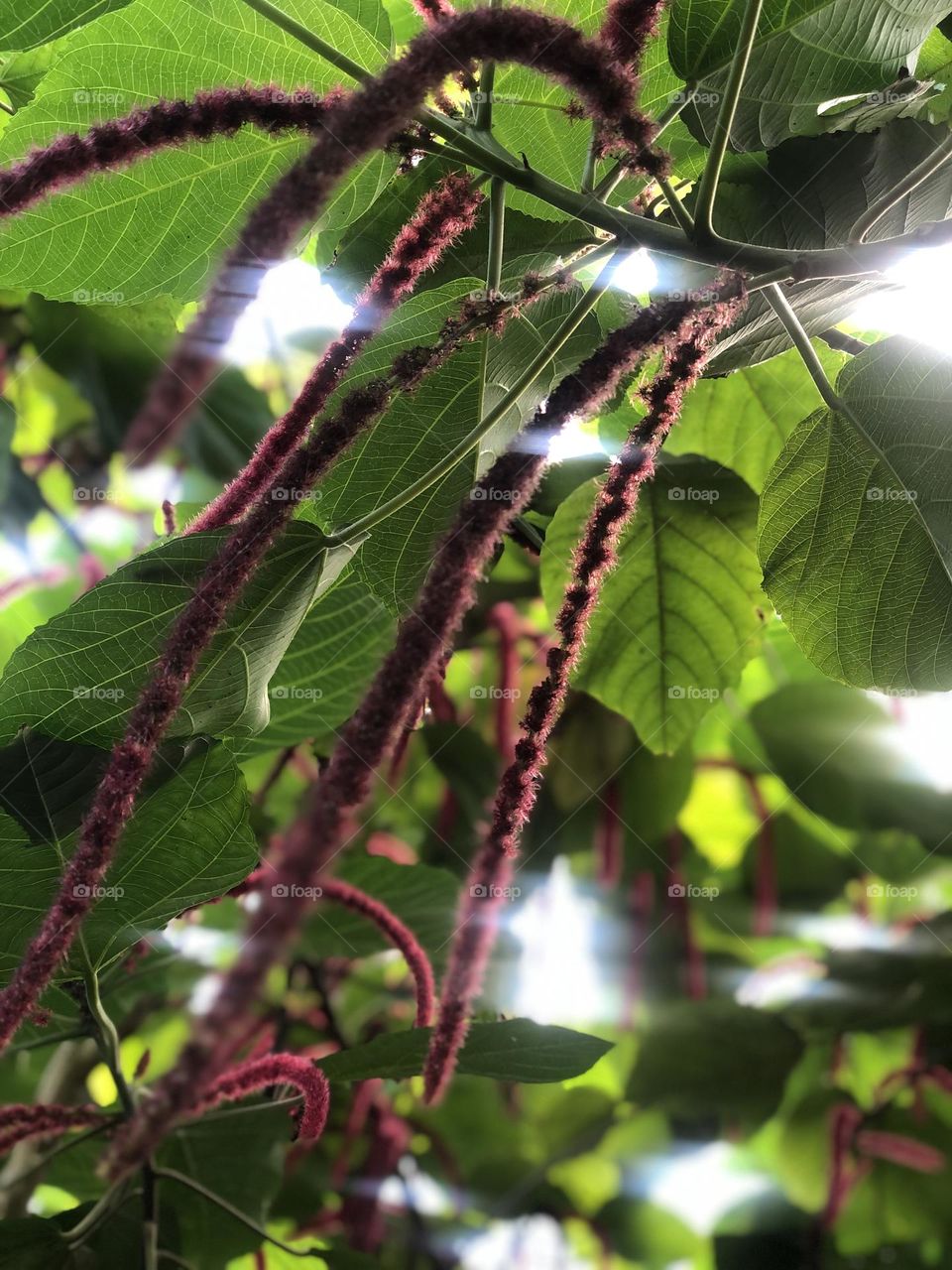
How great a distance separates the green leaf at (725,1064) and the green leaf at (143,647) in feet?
2.82

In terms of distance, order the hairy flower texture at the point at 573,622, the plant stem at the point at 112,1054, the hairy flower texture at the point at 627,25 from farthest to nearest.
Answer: the plant stem at the point at 112,1054 < the hairy flower texture at the point at 627,25 < the hairy flower texture at the point at 573,622

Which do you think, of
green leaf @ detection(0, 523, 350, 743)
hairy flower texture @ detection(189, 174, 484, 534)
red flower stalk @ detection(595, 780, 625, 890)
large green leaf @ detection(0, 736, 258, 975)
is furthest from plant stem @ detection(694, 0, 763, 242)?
red flower stalk @ detection(595, 780, 625, 890)

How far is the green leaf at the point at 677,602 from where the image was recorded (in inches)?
34.6

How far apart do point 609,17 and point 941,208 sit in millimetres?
261

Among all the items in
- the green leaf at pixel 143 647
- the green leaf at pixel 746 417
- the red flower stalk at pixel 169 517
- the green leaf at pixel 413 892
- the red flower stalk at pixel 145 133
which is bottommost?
the green leaf at pixel 143 647

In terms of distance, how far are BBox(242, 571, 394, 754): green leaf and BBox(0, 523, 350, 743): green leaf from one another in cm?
22

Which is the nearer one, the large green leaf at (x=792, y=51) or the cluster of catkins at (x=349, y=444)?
the cluster of catkins at (x=349, y=444)

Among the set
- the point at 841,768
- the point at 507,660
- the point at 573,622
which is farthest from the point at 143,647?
the point at 841,768

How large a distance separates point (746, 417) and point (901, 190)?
32 cm

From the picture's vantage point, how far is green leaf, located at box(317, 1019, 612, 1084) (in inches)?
25.9

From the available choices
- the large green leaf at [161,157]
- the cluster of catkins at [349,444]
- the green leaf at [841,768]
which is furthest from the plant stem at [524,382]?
the green leaf at [841,768]

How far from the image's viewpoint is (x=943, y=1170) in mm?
1290

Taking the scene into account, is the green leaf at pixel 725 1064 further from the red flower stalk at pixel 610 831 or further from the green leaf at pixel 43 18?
the green leaf at pixel 43 18

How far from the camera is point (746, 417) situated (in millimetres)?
925
